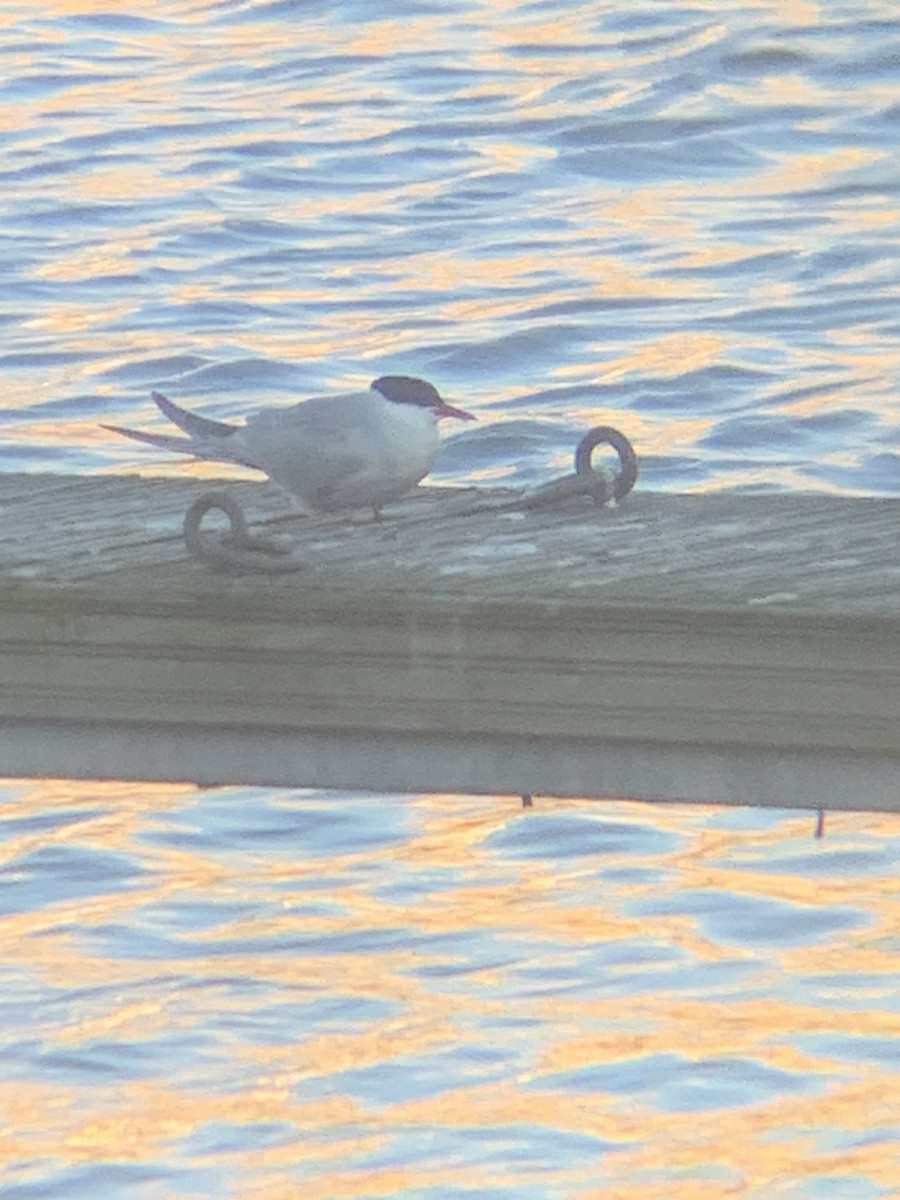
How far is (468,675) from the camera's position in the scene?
3711mm

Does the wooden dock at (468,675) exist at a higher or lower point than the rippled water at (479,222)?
lower

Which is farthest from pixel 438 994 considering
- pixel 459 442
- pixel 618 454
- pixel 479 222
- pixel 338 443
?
pixel 479 222

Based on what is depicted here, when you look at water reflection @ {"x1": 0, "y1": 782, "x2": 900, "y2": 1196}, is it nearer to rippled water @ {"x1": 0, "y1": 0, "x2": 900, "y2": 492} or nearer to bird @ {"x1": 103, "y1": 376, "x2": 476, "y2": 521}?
bird @ {"x1": 103, "y1": 376, "x2": 476, "y2": 521}

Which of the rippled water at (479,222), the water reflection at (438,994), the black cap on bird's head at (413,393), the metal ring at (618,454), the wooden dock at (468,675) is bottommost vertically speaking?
the water reflection at (438,994)

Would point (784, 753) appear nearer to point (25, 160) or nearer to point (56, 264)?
point (56, 264)

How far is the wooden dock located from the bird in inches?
14.3

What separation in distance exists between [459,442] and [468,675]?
21.8 ft

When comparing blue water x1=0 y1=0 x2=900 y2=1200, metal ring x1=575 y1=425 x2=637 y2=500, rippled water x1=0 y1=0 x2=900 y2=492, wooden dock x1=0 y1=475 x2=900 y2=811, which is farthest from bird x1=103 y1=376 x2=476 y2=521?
rippled water x1=0 y1=0 x2=900 y2=492

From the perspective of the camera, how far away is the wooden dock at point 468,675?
3.67m

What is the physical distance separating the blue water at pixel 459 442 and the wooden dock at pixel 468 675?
180cm

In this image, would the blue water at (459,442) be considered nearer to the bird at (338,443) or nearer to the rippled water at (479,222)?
the rippled water at (479,222)

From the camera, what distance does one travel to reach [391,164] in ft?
45.4

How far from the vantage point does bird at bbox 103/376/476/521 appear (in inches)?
169

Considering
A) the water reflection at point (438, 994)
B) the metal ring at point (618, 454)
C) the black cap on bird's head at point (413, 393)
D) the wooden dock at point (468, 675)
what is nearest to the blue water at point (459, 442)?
the water reflection at point (438, 994)
